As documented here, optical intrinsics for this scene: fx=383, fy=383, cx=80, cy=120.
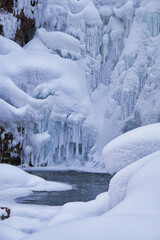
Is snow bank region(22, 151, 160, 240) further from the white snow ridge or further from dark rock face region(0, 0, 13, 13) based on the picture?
dark rock face region(0, 0, 13, 13)

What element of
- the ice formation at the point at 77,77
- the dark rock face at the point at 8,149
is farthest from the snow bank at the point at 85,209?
the dark rock face at the point at 8,149

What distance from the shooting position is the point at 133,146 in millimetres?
3338

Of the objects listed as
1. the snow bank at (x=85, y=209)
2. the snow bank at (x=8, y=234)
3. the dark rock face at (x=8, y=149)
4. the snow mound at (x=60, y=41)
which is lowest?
the dark rock face at (x=8, y=149)

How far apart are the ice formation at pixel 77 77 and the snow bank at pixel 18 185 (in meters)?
3.44

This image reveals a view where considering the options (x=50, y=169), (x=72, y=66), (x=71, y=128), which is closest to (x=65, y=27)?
(x=72, y=66)

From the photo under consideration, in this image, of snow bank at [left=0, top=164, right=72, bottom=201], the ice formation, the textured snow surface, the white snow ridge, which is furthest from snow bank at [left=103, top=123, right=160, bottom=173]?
the ice formation

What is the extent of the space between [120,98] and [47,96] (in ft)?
7.41

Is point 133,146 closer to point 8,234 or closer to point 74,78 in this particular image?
point 8,234

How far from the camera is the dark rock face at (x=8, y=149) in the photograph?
11359 mm

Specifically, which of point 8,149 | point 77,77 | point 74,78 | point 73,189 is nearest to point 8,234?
point 73,189

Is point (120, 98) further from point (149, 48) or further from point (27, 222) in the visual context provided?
point (27, 222)

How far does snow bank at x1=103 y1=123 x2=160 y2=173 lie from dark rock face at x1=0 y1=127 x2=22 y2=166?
8167 millimetres

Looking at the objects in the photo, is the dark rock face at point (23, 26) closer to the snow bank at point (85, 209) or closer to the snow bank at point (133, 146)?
the snow bank at point (85, 209)

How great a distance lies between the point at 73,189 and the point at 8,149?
419 centimetres
